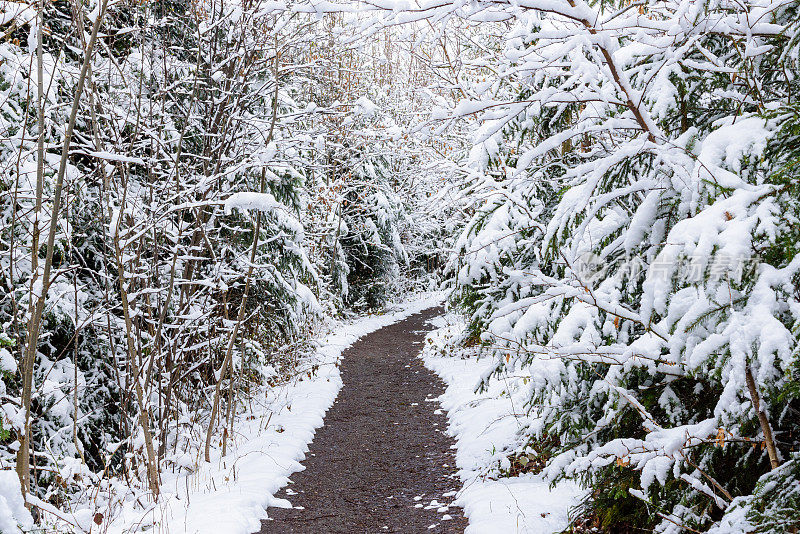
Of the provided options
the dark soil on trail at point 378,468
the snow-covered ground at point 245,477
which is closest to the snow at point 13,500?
the snow-covered ground at point 245,477

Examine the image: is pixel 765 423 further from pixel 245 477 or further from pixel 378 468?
pixel 245 477

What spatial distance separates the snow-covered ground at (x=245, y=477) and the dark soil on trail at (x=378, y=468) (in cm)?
17

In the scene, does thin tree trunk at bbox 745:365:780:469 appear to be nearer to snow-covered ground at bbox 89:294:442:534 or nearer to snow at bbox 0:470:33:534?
snow at bbox 0:470:33:534

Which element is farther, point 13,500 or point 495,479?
point 495,479

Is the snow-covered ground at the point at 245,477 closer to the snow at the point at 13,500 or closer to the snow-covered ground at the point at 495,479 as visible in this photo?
the snow at the point at 13,500

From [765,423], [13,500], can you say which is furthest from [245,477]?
[765,423]

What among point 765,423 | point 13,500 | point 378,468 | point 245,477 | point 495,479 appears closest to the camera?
point 13,500

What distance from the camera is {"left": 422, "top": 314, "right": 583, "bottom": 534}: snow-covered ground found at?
408 centimetres

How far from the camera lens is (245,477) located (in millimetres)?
5547

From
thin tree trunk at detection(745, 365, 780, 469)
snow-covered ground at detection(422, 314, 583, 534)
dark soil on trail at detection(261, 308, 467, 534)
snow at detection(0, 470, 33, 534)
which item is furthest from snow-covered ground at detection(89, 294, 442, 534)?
thin tree trunk at detection(745, 365, 780, 469)

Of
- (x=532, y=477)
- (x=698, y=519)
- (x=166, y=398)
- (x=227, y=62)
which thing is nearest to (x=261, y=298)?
(x=166, y=398)

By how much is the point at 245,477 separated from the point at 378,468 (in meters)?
1.38

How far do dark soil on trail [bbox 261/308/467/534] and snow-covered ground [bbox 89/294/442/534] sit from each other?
17 centimetres

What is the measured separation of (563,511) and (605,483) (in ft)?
4.13
